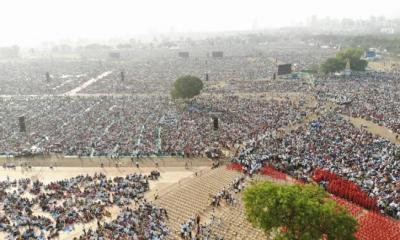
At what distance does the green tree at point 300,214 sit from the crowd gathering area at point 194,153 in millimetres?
3509

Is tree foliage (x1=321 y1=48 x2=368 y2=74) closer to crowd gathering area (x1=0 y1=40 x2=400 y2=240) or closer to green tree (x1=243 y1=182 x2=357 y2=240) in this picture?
crowd gathering area (x1=0 y1=40 x2=400 y2=240)

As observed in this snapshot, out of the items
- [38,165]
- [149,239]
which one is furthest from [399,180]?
[38,165]

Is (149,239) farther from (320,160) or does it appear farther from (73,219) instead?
(320,160)

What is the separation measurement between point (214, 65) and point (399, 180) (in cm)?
10251

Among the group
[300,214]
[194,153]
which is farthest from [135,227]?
[194,153]

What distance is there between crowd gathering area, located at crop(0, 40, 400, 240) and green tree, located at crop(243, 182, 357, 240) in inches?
138

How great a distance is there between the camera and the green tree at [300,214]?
71.5 ft

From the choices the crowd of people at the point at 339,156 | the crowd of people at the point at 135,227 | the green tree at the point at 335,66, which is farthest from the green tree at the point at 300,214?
the green tree at the point at 335,66

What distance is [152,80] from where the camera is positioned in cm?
10150

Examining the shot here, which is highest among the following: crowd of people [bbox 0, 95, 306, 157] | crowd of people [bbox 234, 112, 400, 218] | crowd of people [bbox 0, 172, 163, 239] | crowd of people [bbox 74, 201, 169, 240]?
crowd of people [bbox 234, 112, 400, 218]

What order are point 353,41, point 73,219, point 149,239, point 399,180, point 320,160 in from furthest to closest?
point 353,41
point 320,160
point 399,180
point 73,219
point 149,239

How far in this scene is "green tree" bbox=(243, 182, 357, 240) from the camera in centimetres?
2178

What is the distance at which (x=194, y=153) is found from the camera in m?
45.4

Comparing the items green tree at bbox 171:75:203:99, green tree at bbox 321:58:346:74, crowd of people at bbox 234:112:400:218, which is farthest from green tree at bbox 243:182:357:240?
green tree at bbox 321:58:346:74
